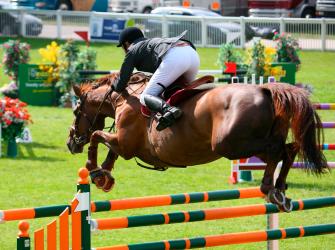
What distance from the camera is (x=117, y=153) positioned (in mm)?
8992

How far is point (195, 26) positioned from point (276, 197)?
2428 cm

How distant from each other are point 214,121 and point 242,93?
13.1 inches

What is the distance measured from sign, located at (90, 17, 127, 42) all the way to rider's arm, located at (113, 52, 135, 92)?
23447mm

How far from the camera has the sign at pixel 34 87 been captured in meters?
22.5

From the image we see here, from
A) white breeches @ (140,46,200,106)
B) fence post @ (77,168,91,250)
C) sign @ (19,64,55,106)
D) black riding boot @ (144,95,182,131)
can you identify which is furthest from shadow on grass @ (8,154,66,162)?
fence post @ (77,168,91,250)

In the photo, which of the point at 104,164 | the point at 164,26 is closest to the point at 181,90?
the point at 104,164

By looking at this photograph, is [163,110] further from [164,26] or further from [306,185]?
Result: [164,26]

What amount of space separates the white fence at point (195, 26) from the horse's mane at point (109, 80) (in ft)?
63.0

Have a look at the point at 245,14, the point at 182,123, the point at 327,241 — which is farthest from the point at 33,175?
the point at 245,14

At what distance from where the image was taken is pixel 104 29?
33000 mm

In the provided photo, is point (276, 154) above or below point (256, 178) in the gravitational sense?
above

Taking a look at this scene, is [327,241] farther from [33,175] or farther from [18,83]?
[18,83]

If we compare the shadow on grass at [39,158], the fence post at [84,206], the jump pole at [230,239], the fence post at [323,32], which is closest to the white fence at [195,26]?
the fence post at [323,32]

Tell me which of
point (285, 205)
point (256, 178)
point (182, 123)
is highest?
point (182, 123)
